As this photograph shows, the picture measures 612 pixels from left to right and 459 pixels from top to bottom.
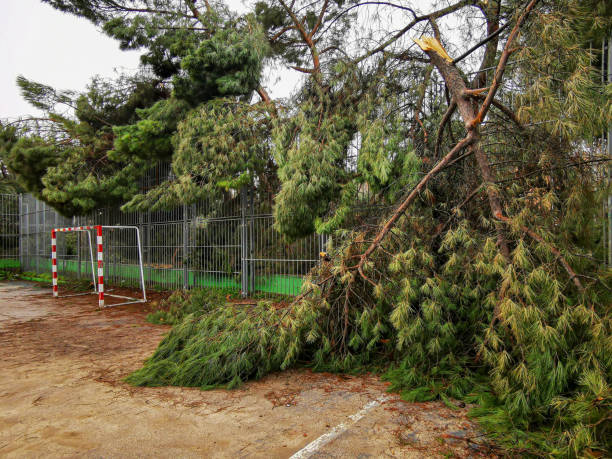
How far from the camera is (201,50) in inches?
326

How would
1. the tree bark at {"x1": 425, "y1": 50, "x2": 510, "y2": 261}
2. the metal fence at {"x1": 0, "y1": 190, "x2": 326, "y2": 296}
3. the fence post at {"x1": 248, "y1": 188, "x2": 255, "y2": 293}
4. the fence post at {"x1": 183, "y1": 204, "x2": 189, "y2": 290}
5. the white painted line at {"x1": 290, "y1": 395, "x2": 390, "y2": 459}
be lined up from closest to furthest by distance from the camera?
the white painted line at {"x1": 290, "y1": 395, "x2": 390, "y2": 459} < the tree bark at {"x1": 425, "y1": 50, "x2": 510, "y2": 261} < the metal fence at {"x1": 0, "y1": 190, "x2": 326, "y2": 296} < the fence post at {"x1": 248, "y1": 188, "x2": 255, "y2": 293} < the fence post at {"x1": 183, "y1": 204, "x2": 189, "y2": 290}

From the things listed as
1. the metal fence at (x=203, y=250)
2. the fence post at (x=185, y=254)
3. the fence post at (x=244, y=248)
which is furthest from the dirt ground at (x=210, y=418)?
the fence post at (x=185, y=254)

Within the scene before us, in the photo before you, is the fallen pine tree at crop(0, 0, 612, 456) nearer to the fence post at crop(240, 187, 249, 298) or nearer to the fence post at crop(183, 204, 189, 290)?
the fence post at crop(240, 187, 249, 298)

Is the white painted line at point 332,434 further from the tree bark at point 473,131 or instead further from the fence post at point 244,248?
the fence post at point 244,248

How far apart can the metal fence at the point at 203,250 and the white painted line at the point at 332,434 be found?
389cm

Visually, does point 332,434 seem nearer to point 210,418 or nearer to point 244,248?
point 210,418

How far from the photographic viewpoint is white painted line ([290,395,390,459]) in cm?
277

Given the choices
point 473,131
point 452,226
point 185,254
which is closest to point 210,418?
point 452,226

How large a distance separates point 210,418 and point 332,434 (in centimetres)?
101

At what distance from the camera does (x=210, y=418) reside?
3336 millimetres

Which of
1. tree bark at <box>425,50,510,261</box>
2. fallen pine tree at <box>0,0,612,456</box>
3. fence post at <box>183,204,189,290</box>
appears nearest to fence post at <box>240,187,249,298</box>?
fallen pine tree at <box>0,0,612,456</box>

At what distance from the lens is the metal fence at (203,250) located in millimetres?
8552

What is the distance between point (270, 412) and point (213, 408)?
50 centimetres

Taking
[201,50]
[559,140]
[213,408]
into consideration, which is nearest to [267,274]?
[201,50]
